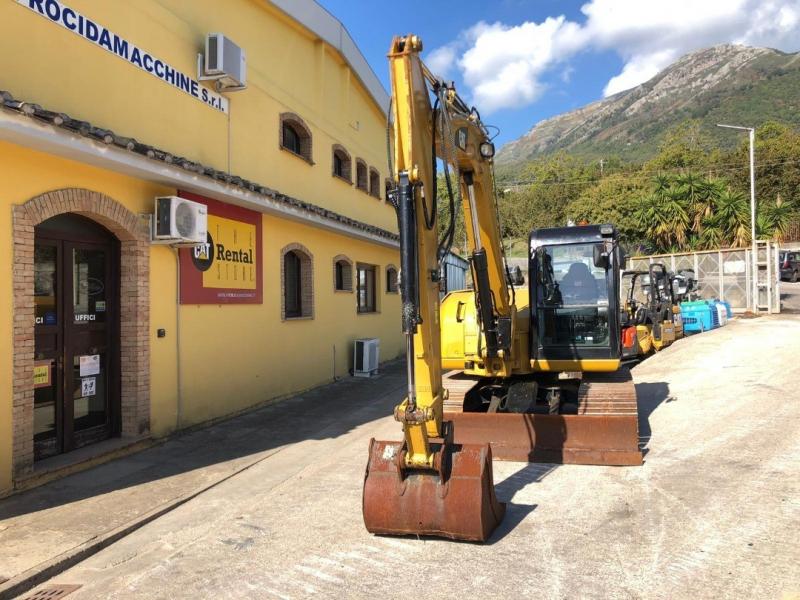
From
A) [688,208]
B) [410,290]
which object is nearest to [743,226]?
[688,208]

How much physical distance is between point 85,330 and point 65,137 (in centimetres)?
247

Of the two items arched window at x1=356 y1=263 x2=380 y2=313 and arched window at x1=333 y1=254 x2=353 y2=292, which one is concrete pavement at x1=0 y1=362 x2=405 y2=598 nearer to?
arched window at x1=333 y1=254 x2=353 y2=292

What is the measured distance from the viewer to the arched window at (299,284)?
39.8 feet

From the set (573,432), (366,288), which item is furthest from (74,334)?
(366,288)

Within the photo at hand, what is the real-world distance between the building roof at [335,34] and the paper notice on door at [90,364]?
24.2 ft

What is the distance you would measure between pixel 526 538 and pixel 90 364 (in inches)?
220

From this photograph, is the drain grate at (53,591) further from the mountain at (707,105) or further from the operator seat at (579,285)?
the mountain at (707,105)

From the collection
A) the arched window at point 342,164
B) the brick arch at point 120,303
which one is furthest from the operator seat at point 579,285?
the arched window at point 342,164

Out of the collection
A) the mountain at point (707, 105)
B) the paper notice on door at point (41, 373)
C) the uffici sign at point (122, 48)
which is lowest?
the paper notice on door at point (41, 373)

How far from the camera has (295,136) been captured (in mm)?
12648

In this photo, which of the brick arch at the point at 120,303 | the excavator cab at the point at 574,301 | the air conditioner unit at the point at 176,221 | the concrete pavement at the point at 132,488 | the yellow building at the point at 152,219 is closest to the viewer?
the concrete pavement at the point at 132,488

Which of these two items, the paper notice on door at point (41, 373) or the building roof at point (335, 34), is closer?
the paper notice on door at point (41, 373)

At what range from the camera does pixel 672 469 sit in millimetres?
6375

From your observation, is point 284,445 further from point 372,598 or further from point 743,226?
point 743,226
